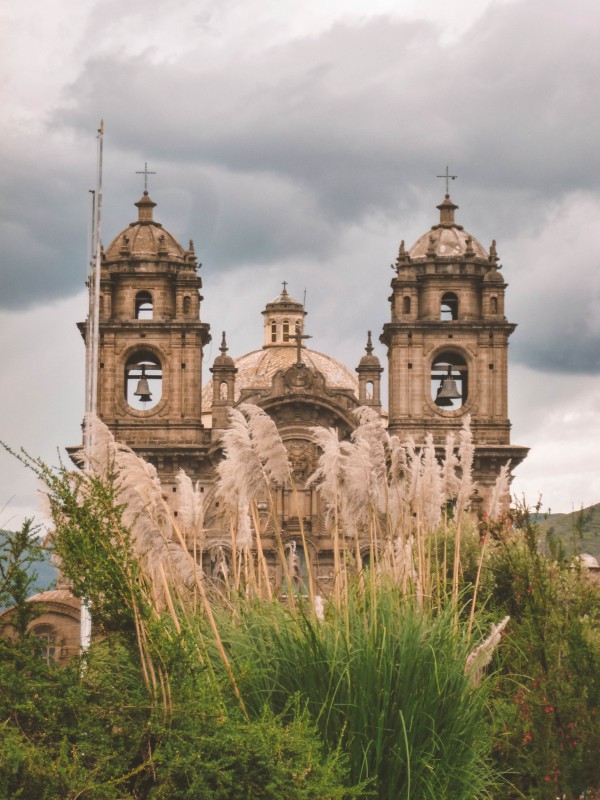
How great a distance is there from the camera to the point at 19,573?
11.9 meters

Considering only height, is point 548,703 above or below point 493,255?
below

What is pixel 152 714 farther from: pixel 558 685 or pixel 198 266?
pixel 198 266

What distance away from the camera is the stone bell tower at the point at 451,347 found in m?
47.6

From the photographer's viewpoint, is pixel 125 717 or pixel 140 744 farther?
pixel 125 717

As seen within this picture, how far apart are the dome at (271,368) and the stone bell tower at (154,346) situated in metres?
11.7

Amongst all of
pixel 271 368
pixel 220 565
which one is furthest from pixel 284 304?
pixel 220 565

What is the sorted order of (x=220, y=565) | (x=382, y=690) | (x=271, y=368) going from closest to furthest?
(x=382, y=690) → (x=220, y=565) → (x=271, y=368)

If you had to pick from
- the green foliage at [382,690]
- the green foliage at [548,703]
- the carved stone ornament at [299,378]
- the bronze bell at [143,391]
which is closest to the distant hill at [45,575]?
Result: the green foliage at [382,690]

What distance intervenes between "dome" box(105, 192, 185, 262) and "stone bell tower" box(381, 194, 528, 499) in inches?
282

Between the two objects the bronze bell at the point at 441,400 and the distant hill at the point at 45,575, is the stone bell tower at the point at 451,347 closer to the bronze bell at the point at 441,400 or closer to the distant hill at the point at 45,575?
the bronze bell at the point at 441,400

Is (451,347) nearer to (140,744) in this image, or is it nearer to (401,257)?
(401,257)

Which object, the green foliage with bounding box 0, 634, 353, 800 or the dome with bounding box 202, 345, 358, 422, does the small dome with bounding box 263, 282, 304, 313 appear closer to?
the dome with bounding box 202, 345, 358, 422

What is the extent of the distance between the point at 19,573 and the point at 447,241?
39054mm

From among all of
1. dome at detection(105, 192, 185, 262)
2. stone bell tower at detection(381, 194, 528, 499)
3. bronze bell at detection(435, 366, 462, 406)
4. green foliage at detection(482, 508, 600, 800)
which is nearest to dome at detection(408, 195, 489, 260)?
stone bell tower at detection(381, 194, 528, 499)
